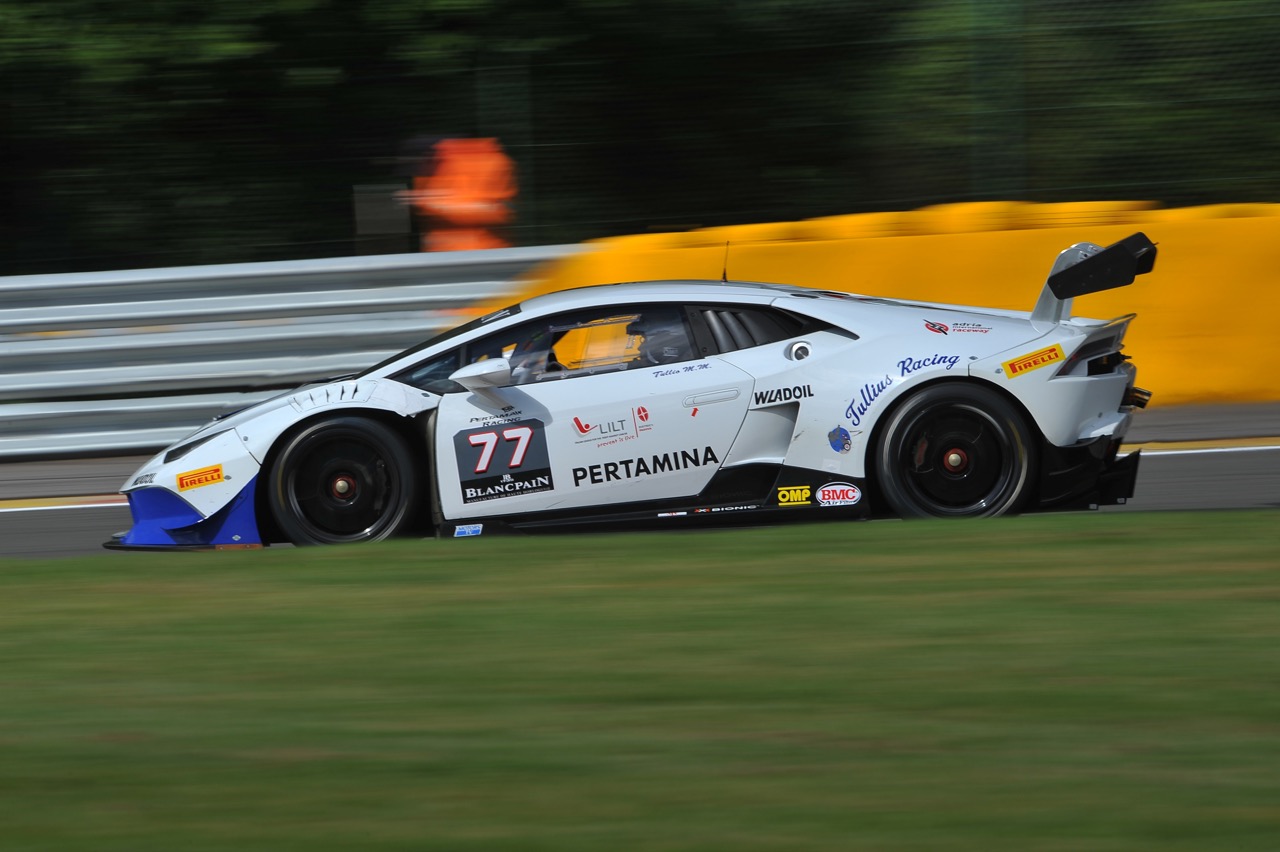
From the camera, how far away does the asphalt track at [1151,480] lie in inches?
298

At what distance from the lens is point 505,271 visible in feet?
33.5

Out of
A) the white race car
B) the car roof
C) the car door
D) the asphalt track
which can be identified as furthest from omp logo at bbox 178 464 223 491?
the car roof

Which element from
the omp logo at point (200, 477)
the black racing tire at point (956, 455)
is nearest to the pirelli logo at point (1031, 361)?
the black racing tire at point (956, 455)

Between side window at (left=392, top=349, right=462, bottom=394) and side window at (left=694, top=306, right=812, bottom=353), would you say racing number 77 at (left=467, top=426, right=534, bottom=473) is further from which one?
side window at (left=694, top=306, right=812, bottom=353)

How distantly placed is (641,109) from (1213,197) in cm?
409

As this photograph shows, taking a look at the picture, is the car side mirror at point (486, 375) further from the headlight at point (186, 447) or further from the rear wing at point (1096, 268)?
the rear wing at point (1096, 268)

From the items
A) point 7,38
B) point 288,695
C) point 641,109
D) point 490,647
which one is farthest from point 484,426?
point 7,38

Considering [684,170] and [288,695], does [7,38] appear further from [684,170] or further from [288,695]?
[288,695]

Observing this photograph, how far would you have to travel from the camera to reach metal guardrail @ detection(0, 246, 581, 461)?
9875 millimetres

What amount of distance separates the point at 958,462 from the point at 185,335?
18.3 feet

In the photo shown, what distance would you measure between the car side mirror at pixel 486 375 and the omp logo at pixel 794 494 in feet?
4.15

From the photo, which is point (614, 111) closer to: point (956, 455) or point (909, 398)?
point (909, 398)

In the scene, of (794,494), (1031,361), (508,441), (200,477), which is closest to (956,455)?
(1031,361)

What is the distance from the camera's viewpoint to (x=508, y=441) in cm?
653
